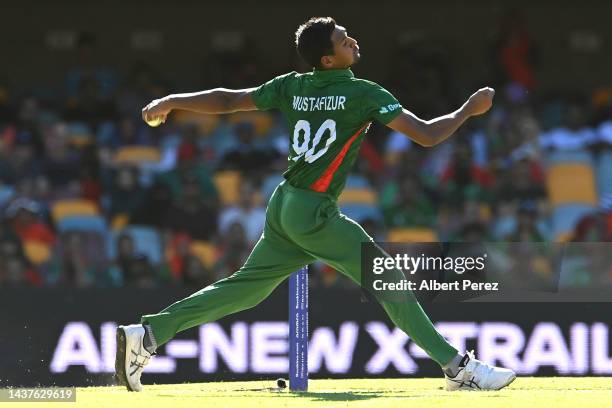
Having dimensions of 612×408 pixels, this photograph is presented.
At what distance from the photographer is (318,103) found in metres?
6.60

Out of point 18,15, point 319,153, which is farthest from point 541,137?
point 319,153

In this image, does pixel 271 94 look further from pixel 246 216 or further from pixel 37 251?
pixel 37 251

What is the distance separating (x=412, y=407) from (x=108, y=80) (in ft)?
34.0

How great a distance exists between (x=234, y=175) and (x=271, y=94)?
7.02 meters

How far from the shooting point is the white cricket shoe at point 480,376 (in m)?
6.64

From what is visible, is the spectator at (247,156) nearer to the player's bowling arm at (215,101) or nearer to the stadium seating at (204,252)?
the stadium seating at (204,252)

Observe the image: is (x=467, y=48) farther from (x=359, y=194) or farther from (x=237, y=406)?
(x=237, y=406)

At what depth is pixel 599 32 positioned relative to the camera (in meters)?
16.5

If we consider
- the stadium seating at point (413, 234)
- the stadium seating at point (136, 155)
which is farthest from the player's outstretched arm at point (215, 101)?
the stadium seating at point (136, 155)

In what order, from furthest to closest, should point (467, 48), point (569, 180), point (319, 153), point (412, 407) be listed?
1. point (467, 48)
2. point (569, 180)
3. point (319, 153)
4. point (412, 407)

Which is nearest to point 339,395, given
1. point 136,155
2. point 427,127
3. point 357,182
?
point 427,127

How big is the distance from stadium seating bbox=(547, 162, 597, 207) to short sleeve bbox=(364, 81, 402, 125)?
7617mm

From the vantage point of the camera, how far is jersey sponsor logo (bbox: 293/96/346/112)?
6.54m

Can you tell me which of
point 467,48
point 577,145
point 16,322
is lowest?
point 16,322
